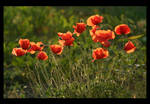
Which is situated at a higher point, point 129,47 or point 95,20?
point 95,20

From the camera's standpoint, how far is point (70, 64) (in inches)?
119

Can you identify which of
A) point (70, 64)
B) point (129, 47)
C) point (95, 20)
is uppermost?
point (95, 20)

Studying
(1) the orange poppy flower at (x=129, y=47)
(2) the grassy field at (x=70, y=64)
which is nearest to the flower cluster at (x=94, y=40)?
(1) the orange poppy flower at (x=129, y=47)

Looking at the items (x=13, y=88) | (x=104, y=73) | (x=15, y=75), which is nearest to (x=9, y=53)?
(x=15, y=75)

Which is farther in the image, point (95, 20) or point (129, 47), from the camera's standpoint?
point (95, 20)

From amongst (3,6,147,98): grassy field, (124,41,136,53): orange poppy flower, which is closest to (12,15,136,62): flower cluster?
(124,41,136,53): orange poppy flower

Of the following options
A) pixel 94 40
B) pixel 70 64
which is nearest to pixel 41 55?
pixel 70 64

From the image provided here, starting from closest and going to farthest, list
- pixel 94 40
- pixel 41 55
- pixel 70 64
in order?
pixel 94 40 < pixel 41 55 < pixel 70 64

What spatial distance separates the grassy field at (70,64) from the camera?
2902 mm

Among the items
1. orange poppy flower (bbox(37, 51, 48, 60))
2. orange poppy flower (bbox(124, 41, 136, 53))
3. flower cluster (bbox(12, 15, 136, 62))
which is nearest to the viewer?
flower cluster (bbox(12, 15, 136, 62))

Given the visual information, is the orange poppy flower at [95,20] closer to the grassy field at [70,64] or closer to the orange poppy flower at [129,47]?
the grassy field at [70,64]

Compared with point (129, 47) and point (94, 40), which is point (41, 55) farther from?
point (129, 47)

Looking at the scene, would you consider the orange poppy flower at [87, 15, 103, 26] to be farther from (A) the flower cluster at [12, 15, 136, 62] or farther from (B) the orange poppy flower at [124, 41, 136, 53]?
(B) the orange poppy flower at [124, 41, 136, 53]

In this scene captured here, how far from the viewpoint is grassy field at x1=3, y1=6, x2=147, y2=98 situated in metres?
2.90
